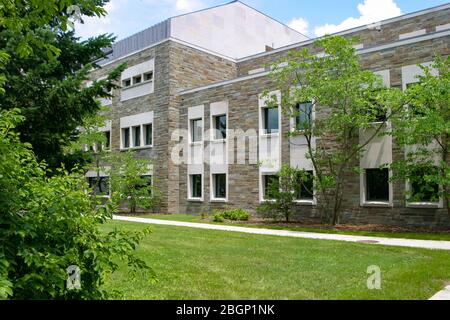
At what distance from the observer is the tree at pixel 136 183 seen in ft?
80.5

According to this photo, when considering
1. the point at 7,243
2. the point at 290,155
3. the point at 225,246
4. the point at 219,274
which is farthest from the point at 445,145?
the point at 7,243

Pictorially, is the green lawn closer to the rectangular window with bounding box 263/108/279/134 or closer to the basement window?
the rectangular window with bounding box 263/108/279/134

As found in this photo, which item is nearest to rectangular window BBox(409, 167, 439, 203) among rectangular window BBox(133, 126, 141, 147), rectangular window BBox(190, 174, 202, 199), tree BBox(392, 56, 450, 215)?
tree BBox(392, 56, 450, 215)

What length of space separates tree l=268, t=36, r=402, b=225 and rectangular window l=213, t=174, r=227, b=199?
18.7 feet

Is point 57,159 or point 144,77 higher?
point 144,77

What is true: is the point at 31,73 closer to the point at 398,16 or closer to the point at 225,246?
the point at 225,246

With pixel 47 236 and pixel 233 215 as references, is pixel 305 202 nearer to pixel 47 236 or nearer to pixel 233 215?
pixel 233 215

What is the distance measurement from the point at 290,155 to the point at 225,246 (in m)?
9.42

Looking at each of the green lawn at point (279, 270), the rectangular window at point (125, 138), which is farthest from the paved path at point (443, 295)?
the rectangular window at point (125, 138)

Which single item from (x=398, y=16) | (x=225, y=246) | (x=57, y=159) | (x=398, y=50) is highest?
(x=398, y=16)

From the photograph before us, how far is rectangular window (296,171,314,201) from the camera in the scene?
17925mm

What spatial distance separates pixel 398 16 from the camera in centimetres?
2144

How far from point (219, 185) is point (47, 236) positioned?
19.1 metres

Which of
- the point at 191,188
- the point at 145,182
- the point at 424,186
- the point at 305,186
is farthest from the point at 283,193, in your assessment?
the point at 145,182
